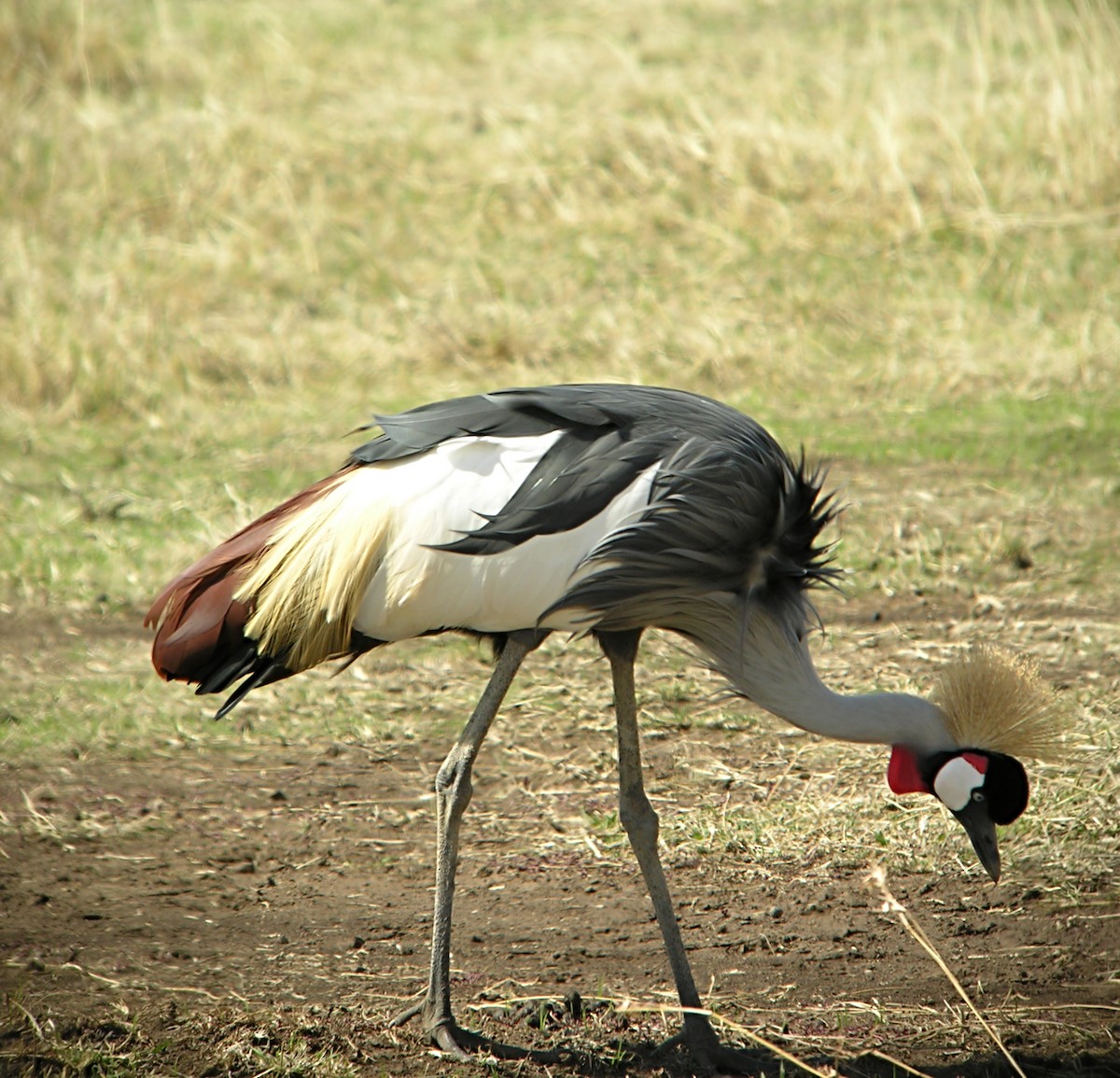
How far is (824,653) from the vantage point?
4539mm

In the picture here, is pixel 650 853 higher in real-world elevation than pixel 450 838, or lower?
lower

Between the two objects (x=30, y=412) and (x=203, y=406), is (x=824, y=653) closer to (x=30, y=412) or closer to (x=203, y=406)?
(x=203, y=406)

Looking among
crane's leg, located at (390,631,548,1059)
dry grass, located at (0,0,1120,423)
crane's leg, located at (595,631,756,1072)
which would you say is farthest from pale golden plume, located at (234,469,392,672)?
dry grass, located at (0,0,1120,423)

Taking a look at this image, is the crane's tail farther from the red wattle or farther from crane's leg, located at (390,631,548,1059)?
the red wattle

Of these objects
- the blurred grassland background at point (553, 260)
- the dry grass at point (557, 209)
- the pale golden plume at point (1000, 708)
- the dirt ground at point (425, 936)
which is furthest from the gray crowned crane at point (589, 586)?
the dry grass at point (557, 209)

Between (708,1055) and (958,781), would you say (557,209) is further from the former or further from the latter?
(708,1055)

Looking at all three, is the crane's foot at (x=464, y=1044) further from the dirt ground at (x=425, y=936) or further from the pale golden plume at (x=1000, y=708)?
the pale golden plume at (x=1000, y=708)

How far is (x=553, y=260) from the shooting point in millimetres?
7625

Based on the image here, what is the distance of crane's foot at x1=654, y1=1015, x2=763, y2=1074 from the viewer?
9.55 ft

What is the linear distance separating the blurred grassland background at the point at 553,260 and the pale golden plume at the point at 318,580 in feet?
5.05

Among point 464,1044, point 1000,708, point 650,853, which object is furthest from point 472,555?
point 1000,708

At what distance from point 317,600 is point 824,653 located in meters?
2.00

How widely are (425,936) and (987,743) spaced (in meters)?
1.29

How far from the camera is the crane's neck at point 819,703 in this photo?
2.95 m
